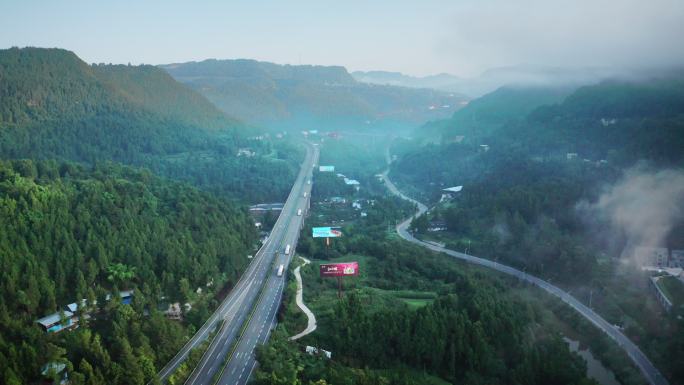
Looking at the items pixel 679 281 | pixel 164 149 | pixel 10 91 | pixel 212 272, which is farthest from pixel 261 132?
pixel 679 281

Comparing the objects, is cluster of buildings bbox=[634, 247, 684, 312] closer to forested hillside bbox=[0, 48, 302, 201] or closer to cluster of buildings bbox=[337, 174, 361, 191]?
cluster of buildings bbox=[337, 174, 361, 191]

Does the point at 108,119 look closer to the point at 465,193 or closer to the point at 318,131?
the point at 465,193

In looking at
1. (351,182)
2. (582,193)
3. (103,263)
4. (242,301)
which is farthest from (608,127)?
(103,263)

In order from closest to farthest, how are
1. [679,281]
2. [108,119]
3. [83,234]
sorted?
[83,234]
[679,281]
[108,119]

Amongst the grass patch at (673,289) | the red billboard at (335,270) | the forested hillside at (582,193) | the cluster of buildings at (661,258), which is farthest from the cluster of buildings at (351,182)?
the grass patch at (673,289)

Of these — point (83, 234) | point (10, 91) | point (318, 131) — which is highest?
point (10, 91)

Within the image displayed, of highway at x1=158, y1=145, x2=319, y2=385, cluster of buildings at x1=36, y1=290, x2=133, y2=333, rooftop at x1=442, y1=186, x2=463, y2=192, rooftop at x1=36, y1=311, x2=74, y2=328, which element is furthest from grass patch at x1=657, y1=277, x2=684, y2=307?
rooftop at x1=36, y1=311, x2=74, y2=328

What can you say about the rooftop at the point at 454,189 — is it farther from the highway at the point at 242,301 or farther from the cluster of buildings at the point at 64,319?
the cluster of buildings at the point at 64,319
